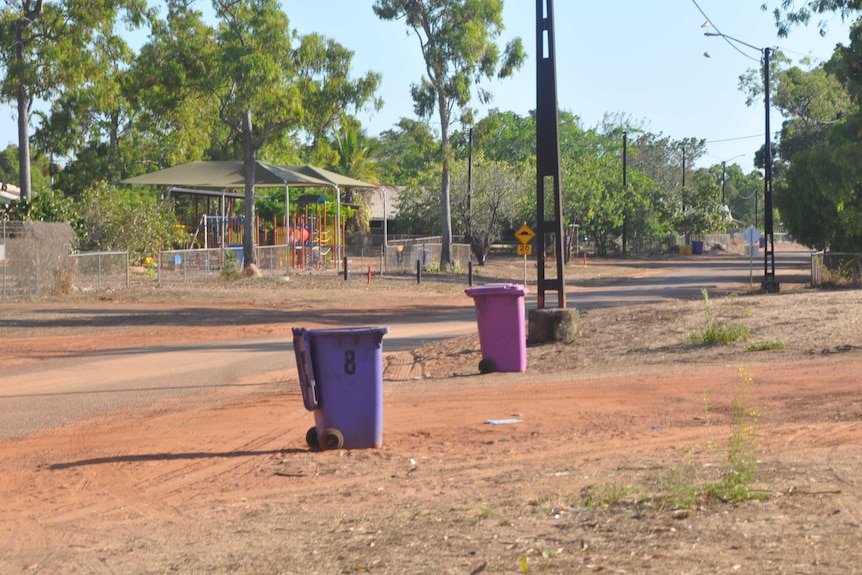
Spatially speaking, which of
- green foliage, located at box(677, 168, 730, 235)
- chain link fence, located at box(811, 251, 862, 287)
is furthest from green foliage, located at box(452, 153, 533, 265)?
green foliage, located at box(677, 168, 730, 235)

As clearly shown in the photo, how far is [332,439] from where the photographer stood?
980 centimetres

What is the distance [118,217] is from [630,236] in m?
50.3

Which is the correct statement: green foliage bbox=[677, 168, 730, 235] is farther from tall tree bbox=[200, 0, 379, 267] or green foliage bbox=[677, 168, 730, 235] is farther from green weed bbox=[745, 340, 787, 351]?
green weed bbox=[745, 340, 787, 351]

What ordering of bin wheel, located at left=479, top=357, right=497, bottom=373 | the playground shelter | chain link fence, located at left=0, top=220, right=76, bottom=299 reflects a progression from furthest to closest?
the playground shelter → chain link fence, located at left=0, top=220, right=76, bottom=299 → bin wheel, located at left=479, top=357, right=497, bottom=373

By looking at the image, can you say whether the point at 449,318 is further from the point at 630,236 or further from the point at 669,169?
the point at 669,169

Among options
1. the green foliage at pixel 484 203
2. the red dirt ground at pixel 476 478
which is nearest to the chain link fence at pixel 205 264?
the green foliage at pixel 484 203

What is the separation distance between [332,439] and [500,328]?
19.5ft

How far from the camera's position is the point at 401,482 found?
8.37 m

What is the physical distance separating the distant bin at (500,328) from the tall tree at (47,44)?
2686cm

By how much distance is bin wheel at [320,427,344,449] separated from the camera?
977 cm

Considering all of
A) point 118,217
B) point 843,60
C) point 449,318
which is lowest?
point 449,318

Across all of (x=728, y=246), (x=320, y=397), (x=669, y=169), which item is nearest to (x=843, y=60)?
(x=320, y=397)

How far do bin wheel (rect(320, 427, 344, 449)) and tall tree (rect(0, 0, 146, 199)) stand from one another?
1227 inches

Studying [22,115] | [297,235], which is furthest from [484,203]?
[22,115]
